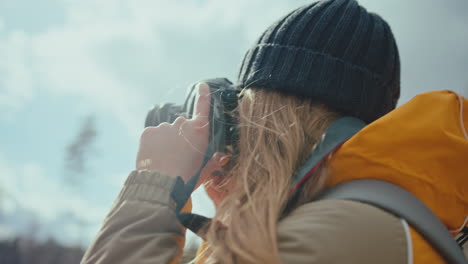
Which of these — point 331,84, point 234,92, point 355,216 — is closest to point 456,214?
point 355,216

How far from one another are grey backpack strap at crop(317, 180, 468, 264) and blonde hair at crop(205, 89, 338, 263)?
15cm

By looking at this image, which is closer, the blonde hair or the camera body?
the blonde hair

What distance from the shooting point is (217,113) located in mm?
1526

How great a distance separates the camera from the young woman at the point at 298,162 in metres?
1.05

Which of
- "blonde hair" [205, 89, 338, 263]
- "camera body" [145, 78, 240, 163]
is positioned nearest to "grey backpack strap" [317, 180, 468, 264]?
"blonde hair" [205, 89, 338, 263]

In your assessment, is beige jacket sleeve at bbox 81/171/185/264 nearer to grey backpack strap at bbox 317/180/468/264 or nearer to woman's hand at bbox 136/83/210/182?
woman's hand at bbox 136/83/210/182

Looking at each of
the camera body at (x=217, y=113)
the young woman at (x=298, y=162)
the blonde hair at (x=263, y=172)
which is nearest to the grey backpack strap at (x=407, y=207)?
the young woman at (x=298, y=162)

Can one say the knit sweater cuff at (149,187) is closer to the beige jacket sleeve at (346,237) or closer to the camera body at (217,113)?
the camera body at (217,113)

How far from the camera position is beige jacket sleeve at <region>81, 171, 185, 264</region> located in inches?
45.3

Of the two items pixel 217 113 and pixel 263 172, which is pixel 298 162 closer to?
pixel 263 172

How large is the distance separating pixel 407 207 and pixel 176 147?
745 mm

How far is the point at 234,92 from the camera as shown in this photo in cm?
162

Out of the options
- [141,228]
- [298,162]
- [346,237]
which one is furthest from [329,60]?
[141,228]

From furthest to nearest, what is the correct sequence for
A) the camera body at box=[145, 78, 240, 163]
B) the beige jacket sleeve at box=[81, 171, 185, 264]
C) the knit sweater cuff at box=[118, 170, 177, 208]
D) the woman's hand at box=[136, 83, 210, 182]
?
the camera body at box=[145, 78, 240, 163]
the woman's hand at box=[136, 83, 210, 182]
the knit sweater cuff at box=[118, 170, 177, 208]
the beige jacket sleeve at box=[81, 171, 185, 264]
